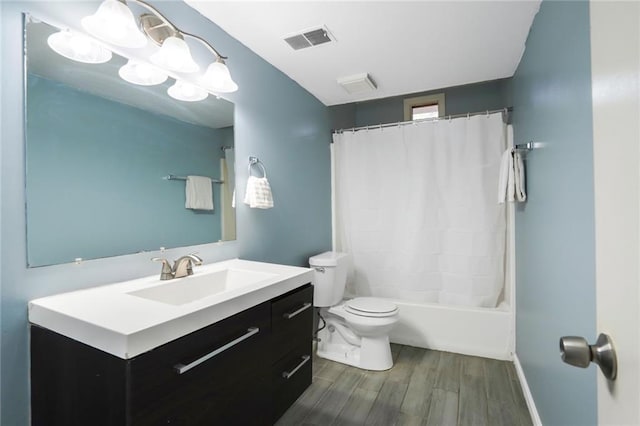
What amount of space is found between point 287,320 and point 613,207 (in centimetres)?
126

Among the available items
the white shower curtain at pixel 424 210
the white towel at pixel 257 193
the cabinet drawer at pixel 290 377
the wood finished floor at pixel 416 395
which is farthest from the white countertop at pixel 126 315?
the white shower curtain at pixel 424 210

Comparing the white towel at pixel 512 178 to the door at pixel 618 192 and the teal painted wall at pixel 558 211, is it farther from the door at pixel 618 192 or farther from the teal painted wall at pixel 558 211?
the door at pixel 618 192

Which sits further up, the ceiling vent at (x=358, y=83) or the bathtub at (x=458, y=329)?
the ceiling vent at (x=358, y=83)

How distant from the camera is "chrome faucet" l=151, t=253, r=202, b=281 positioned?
1.34 m

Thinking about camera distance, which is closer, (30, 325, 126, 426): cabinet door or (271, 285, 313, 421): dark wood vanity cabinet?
(30, 325, 126, 426): cabinet door

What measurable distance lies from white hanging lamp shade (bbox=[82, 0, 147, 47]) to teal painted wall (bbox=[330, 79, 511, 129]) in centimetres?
218

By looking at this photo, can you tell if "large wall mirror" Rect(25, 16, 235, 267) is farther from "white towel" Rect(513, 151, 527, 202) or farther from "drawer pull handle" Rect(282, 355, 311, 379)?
"white towel" Rect(513, 151, 527, 202)

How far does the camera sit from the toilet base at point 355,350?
2.23m

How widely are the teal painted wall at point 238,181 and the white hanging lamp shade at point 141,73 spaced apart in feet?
0.69

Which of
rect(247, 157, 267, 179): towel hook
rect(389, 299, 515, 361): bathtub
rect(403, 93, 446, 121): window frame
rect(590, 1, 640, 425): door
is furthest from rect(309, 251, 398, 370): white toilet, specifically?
rect(403, 93, 446, 121): window frame

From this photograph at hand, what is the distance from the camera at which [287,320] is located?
1.43 meters

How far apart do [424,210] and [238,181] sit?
166 cm

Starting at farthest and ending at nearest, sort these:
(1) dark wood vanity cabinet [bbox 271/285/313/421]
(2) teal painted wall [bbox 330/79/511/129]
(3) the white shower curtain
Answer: (2) teal painted wall [bbox 330/79/511/129] < (3) the white shower curtain < (1) dark wood vanity cabinet [bbox 271/285/313/421]

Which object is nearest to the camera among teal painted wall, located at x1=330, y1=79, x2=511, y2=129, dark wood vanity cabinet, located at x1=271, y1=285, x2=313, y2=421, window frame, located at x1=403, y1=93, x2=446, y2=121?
dark wood vanity cabinet, located at x1=271, y1=285, x2=313, y2=421
